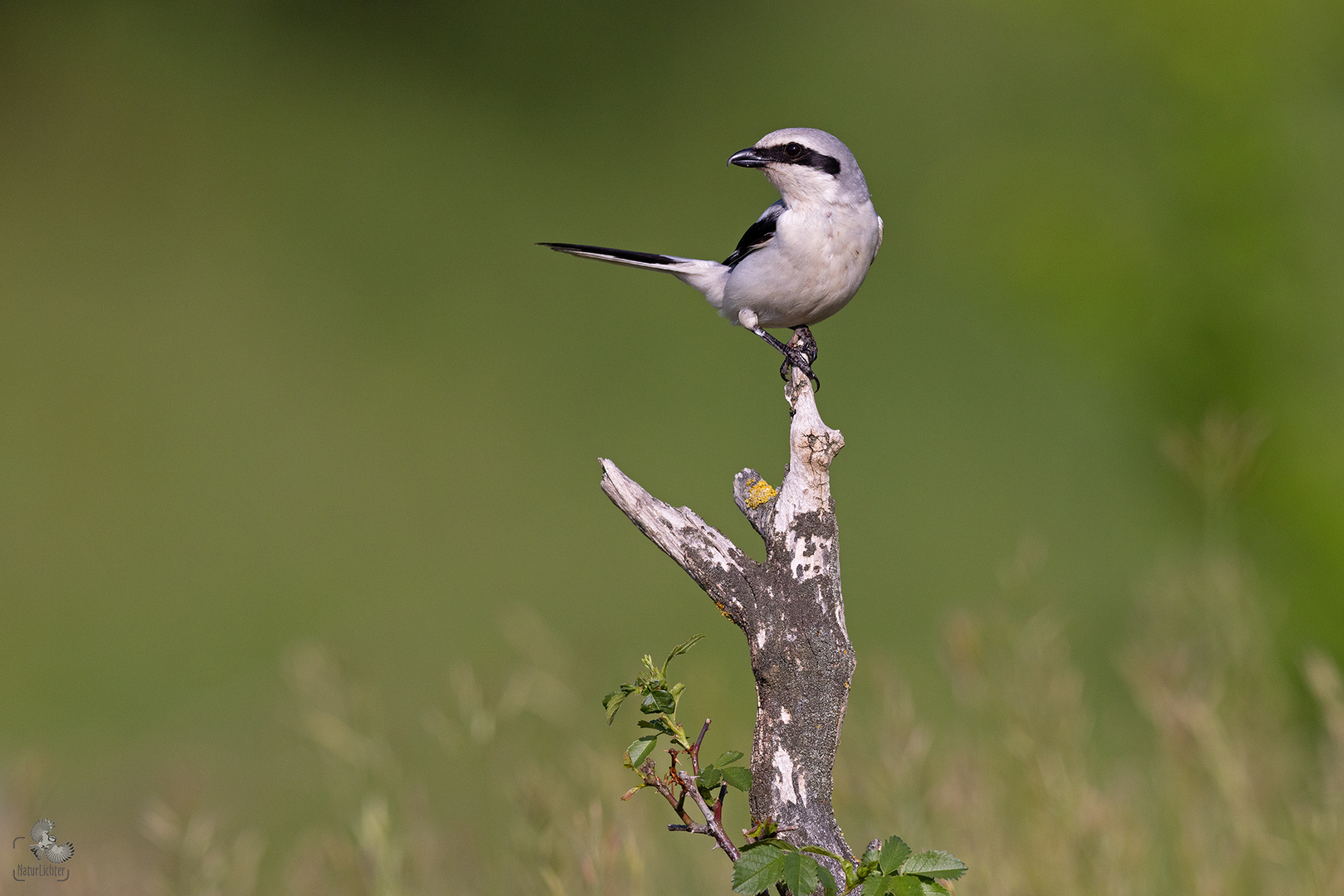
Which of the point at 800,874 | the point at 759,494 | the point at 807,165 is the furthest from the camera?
the point at 807,165

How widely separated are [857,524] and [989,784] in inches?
421

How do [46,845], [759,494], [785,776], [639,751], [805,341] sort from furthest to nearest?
[805,341] → [46,845] → [759,494] → [785,776] → [639,751]

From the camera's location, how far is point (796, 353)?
8.58ft

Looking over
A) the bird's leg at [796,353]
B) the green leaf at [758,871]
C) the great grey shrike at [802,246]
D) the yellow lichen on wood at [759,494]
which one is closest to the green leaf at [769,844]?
the green leaf at [758,871]

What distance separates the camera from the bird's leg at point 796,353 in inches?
96.8

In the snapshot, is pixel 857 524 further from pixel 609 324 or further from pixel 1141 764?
pixel 1141 764

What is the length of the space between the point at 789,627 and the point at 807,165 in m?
1.66

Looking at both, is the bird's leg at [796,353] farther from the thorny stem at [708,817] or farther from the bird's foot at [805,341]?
the thorny stem at [708,817]

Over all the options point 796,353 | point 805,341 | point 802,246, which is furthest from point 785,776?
point 805,341

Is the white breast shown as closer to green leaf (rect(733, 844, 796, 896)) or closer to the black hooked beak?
the black hooked beak

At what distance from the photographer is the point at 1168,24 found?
19.3 ft

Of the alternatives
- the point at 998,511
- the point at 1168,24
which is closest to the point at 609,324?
the point at 998,511

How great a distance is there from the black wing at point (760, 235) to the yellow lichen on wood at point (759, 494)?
133cm

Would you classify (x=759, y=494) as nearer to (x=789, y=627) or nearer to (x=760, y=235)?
(x=789, y=627)
